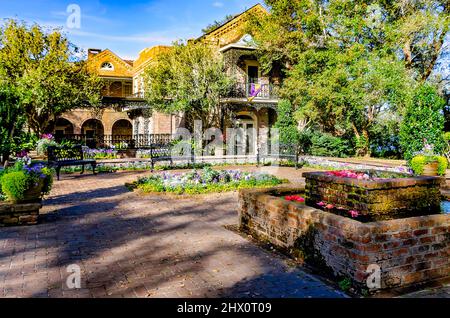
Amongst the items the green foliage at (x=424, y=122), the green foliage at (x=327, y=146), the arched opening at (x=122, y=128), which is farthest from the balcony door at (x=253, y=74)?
the arched opening at (x=122, y=128)

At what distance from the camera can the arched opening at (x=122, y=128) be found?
35.1 meters

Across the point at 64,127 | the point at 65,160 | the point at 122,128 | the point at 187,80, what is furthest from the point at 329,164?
the point at 64,127

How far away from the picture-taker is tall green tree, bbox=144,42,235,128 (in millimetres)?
19703

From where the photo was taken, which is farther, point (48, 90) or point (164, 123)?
point (164, 123)

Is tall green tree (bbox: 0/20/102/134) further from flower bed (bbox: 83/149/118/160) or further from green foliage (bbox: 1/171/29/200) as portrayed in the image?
green foliage (bbox: 1/171/29/200)

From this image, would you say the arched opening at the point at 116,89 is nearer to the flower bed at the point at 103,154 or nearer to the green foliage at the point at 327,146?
the flower bed at the point at 103,154

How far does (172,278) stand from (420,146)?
11.6 m

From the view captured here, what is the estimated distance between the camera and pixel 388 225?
3.52 meters

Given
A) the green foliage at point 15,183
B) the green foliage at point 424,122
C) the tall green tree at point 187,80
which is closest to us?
the green foliage at point 15,183

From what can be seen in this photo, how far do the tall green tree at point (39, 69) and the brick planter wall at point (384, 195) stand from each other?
1702 centimetres

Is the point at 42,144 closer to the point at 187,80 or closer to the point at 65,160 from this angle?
the point at 65,160
